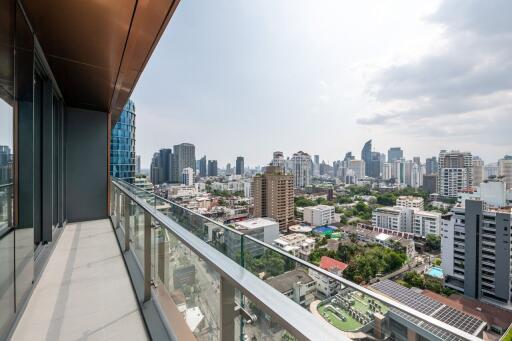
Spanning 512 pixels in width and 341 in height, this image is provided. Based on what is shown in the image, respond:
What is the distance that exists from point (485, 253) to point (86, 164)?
10.6 meters

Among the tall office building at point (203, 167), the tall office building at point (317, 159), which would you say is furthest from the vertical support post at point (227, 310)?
the tall office building at point (317, 159)

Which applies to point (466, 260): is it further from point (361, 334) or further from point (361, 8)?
point (361, 334)

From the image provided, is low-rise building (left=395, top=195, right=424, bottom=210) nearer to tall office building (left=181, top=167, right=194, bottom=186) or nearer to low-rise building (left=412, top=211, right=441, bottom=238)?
low-rise building (left=412, top=211, right=441, bottom=238)

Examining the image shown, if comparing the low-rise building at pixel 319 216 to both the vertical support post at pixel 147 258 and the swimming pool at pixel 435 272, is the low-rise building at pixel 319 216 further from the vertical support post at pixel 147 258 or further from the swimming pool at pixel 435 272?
the vertical support post at pixel 147 258

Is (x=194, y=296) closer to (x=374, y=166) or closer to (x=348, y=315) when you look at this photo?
(x=348, y=315)

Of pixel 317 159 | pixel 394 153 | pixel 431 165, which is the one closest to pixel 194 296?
pixel 431 165

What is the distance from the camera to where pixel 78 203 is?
5812 mm

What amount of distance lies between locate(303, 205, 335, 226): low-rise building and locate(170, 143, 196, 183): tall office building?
1742cm

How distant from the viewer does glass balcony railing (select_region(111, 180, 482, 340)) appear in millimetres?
518

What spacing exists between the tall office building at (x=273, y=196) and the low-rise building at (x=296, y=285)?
22877mm

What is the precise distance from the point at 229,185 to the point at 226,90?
74.2 ft

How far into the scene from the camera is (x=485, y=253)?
6.54m

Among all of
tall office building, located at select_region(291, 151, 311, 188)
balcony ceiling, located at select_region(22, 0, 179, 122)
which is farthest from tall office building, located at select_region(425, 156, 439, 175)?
balcony ceiling, located at select_region(22, 0, 179, 122)

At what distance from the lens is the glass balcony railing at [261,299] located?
A: 518mm
